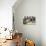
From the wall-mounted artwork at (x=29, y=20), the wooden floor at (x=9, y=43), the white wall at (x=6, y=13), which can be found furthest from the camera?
the wall-mounted artwork at (x=29, y=20)

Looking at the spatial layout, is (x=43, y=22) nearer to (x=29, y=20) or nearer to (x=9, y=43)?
(x=29, y=20)

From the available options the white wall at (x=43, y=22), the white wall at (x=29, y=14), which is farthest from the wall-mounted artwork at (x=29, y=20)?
the white wall at (x=43, y=22)

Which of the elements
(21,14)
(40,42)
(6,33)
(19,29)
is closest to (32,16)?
(21,14)

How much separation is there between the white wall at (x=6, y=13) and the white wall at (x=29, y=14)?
2.72 ft

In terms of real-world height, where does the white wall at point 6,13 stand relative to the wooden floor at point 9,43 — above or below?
above

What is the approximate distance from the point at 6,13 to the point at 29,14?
1192 millimetres

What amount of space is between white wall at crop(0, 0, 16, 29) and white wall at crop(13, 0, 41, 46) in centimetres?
83

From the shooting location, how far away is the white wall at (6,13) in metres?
3.80

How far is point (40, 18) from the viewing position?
185 inches

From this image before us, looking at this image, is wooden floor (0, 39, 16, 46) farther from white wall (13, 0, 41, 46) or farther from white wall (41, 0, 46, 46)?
white wall (41, 0, 46, 46)

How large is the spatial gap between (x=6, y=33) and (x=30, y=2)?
1.78 meters

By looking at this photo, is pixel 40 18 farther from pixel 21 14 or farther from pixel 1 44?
pixel 1 44

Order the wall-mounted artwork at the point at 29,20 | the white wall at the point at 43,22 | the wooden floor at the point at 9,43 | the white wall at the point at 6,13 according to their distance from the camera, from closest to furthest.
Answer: the wooden floor at the point at 9,43 < the white wall at the point at 6,13 < the white wall at the point at 43,22 < the wall-mounted artwork at the point at 29,20

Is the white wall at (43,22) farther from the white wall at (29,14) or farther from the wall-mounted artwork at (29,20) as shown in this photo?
the wall-mounted artwork at (29,20)
